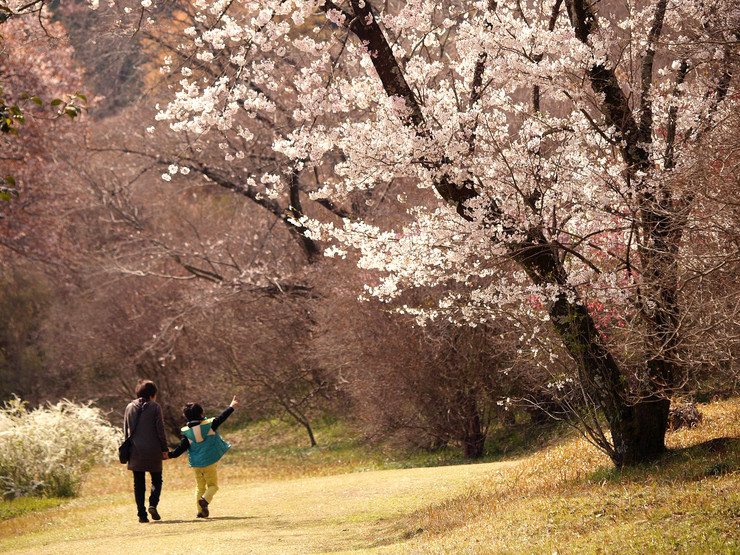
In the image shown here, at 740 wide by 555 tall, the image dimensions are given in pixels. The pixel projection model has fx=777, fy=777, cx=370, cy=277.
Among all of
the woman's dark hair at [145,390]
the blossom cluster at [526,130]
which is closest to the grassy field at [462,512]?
the woman's dark hair at [145,390]

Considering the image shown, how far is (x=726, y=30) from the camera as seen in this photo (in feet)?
20.2

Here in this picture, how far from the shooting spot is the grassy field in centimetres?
557

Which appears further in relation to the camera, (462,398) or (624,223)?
(462,398)

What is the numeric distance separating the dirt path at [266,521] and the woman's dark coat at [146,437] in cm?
70

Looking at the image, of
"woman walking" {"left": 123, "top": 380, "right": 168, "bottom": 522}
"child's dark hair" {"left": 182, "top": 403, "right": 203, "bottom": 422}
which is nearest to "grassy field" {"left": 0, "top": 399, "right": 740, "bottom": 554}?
"woman walking" {"left": 123, "top": 380, "right": 168, "bottom": 522}

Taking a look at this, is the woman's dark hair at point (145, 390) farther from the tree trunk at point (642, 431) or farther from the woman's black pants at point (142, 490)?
the tree trunk at point (642, 431)

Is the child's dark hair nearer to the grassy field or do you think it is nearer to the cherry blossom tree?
the grassy field

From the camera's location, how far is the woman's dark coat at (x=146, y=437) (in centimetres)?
898

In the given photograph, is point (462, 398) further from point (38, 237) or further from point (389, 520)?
point (38, 237)

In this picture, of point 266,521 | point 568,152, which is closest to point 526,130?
point 568,152

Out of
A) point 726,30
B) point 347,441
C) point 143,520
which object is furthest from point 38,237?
point 726,30

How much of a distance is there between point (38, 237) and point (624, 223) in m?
23.3

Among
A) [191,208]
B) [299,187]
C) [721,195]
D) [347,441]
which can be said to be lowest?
[347,441]

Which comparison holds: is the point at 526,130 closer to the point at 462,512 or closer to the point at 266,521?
the point at 462,512
